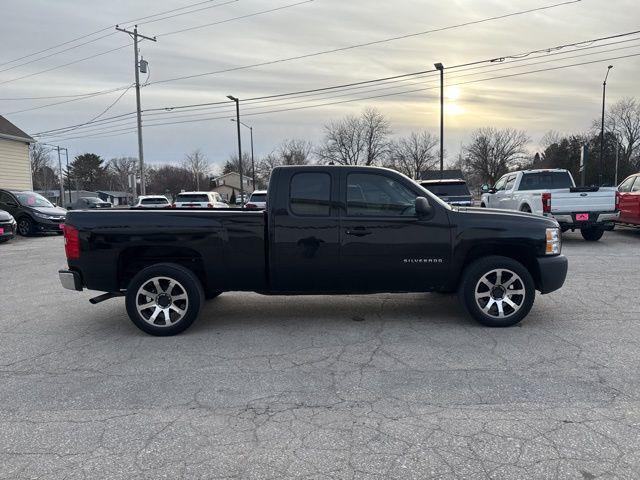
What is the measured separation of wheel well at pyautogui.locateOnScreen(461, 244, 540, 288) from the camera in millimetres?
5637

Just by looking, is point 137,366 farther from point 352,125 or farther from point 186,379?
point 352,125

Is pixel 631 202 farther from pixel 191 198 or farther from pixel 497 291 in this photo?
pixel 191 198

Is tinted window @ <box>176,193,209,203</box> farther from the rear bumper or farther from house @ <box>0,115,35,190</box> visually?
the rear bumper

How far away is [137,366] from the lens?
4.59m

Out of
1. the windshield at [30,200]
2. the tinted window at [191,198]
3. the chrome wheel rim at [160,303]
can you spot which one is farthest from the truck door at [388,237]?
the windshield at [30,200]

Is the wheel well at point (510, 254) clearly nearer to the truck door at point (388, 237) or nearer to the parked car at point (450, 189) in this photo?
the truck door at point (388, 237)

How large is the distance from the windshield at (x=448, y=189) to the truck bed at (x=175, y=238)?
38.1 feet

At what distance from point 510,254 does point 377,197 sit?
174 cm

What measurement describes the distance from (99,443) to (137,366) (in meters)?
1.44

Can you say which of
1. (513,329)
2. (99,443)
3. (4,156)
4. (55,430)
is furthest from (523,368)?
(4,156)

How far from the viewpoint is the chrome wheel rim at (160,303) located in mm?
5438

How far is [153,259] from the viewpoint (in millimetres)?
5672

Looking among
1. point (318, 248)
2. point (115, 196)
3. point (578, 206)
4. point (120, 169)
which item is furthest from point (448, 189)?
point (120, 169)

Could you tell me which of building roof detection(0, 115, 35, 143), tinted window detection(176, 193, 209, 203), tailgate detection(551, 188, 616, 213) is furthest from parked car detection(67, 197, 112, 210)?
tailgate detection(551, 188, 616, 213)
